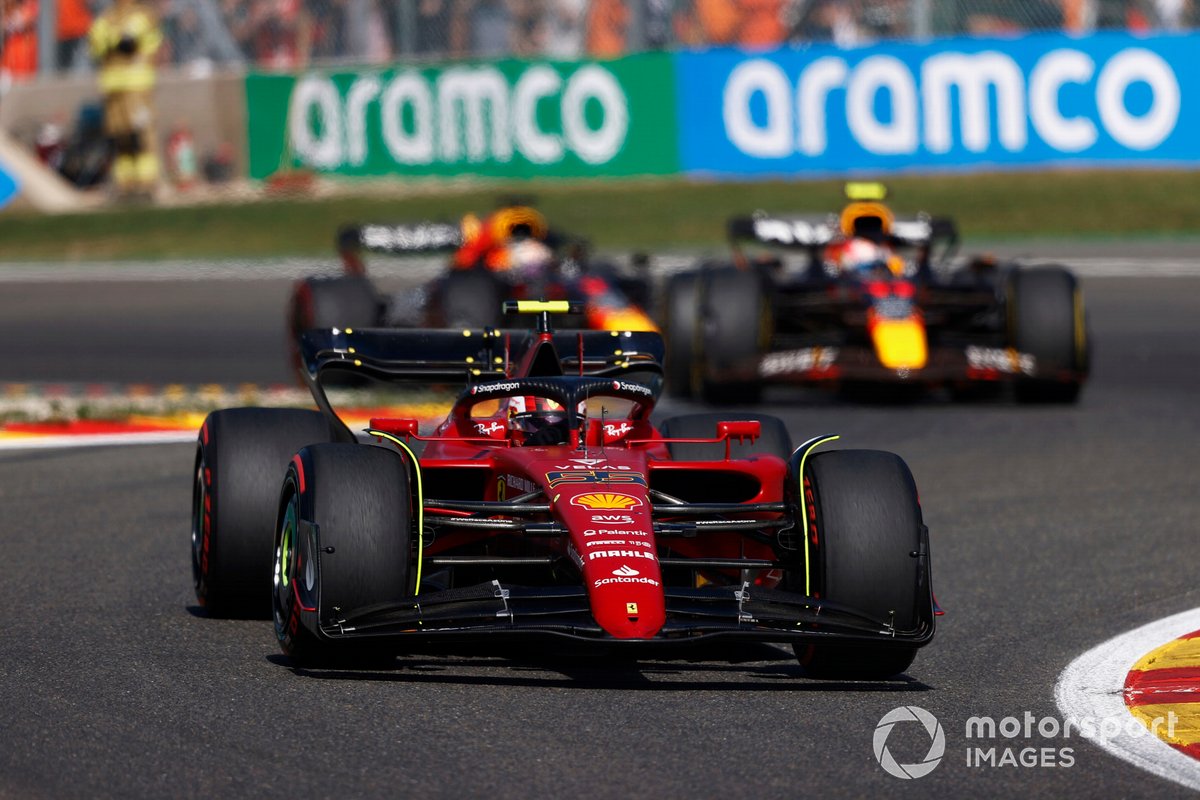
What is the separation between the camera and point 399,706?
19.9 feet

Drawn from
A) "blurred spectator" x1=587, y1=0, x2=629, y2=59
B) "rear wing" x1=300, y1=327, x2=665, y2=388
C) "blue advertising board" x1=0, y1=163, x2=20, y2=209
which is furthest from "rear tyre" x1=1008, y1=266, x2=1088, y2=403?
"blurred spectator" x1=587, y1=0, x2=629, y2=59

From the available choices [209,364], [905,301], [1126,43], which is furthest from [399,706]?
[1126,43]

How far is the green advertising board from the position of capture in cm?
2559

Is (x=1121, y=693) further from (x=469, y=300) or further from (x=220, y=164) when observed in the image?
(x=220, y=164)

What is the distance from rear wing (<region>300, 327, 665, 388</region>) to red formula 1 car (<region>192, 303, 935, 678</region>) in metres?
0.05

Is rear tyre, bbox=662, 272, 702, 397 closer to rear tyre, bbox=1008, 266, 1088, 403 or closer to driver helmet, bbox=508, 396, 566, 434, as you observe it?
rear tyre, bbox=1008, 266, 1088, 403

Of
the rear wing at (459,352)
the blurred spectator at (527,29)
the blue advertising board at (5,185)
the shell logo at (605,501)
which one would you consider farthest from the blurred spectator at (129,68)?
the shell logo at (605,501)

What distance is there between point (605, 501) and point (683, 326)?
7753 mm

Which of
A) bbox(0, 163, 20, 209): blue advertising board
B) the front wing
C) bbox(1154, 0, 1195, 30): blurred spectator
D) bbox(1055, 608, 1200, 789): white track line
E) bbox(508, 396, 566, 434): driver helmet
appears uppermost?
bbox(1154, 0, 1195, 30): blurred spectator

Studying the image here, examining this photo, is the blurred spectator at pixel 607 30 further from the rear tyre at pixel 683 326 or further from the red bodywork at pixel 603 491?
the red bodywork at pixel 603 491

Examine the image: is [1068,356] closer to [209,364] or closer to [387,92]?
[209,364]

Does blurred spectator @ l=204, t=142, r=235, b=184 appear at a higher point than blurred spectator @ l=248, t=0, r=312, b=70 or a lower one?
lower

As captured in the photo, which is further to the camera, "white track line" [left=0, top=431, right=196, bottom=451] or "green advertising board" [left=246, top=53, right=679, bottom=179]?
"green advertising board" [left=246, top=53, right=679, bottom=179]

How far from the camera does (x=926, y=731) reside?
587 cm
